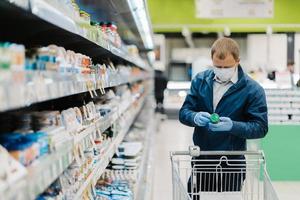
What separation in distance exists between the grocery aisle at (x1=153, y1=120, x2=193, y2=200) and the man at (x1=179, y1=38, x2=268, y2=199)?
1895 mm

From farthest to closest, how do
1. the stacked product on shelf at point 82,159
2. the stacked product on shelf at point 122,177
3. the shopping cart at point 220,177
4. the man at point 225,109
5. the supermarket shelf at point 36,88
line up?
the stacked product on shelf at point 122,177 < the man at point 225,109 < the shopping cart at point 220,177 < the stacked product on shelf at point 82,159 < the supermarket shelf at point 36,88

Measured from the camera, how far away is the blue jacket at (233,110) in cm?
269

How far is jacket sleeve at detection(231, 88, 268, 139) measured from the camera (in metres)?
2.63

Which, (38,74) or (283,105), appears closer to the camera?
(38,74)

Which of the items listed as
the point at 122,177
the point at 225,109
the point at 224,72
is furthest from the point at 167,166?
the point at 224,72

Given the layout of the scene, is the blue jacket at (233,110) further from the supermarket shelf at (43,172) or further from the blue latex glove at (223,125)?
the supermarket shelf at (43,172)

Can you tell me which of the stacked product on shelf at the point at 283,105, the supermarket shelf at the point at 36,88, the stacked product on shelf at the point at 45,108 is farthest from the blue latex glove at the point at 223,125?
the stacked product on shelf at the point at 283,105

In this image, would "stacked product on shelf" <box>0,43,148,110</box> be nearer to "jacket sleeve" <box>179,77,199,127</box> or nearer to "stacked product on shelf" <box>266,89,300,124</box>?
"jacket sleeve" <box>179,77,199,127</box>

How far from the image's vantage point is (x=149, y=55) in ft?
34.2

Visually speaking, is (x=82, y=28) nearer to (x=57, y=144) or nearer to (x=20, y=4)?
(x=57, y=144)

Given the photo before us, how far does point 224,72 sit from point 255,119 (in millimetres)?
347

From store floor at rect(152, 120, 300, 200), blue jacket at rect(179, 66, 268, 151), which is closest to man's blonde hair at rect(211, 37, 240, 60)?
blue jacket at rect(179, 66, 268, 151)

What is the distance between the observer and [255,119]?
2705mm

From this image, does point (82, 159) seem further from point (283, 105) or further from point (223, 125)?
point (283, 105)
